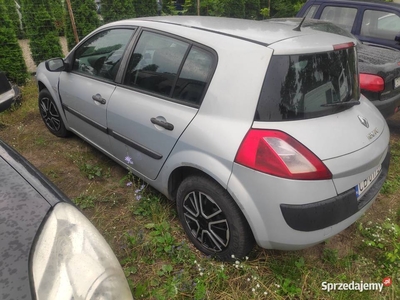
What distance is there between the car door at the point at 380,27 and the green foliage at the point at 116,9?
4.89 m

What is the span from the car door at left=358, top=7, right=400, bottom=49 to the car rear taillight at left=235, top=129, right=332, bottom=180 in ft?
13.8

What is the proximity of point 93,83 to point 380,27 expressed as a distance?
14.7 feet

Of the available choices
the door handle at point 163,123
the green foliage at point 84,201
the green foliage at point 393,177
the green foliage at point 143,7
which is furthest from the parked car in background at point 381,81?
the green foliage at point 143,7

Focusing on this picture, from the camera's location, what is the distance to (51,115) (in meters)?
3.95

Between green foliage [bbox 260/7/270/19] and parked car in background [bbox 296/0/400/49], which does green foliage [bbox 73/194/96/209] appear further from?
green foliage [bbox 260/7/270/19]

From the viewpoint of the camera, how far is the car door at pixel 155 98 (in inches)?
83.5

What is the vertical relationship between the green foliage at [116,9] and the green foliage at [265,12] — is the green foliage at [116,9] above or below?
above

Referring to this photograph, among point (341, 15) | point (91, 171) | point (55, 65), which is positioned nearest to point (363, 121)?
point (91, 171)

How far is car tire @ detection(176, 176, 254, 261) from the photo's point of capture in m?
1.97

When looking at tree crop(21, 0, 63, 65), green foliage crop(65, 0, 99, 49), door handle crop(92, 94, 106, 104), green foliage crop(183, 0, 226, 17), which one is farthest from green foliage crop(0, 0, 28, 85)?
green foliage crop(183, 0, 226, 17)

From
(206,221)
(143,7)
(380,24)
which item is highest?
(143,7)

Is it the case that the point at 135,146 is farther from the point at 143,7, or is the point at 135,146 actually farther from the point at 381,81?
the point at 143,7

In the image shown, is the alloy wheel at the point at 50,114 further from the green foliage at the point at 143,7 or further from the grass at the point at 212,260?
the green foliage at the point at 143,7

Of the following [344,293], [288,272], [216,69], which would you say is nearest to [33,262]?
[216,69]
